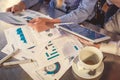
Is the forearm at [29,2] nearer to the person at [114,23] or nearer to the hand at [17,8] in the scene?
the hand at [17,8]

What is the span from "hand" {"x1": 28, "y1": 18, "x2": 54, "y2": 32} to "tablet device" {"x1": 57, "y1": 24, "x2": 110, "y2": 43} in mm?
59

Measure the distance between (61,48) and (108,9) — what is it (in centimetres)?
44

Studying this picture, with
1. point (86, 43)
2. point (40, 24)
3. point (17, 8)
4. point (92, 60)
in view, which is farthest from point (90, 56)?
point (17, 8)

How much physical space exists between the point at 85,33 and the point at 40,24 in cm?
22

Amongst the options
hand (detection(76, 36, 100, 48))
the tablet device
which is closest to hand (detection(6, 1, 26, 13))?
the tablet device

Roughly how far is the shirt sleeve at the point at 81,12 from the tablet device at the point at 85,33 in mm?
125

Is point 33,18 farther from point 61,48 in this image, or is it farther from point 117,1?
point 117,1

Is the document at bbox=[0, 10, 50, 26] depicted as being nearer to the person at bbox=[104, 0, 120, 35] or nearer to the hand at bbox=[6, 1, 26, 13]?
the hand at bbox=[6, 1, 26, 13]

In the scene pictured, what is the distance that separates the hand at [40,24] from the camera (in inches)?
41.6

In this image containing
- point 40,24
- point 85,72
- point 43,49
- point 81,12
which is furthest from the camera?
point 81,12

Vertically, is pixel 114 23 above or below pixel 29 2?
below

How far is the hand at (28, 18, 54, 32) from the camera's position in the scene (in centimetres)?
106

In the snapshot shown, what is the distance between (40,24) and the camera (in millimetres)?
1071

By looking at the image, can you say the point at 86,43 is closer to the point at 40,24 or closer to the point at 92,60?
the point at 92,60
